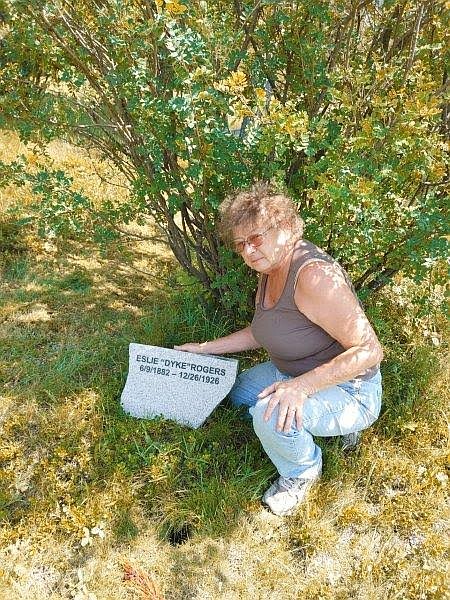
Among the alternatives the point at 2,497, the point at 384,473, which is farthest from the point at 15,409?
the point at 384,473

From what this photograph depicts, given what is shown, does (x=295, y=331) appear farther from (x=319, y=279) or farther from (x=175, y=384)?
(x=175, y=384)

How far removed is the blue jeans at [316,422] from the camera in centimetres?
229

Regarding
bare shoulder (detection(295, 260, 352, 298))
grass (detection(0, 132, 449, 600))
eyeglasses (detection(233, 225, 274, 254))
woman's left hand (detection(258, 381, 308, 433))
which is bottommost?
grass (detection(0, 132, 449, 600))

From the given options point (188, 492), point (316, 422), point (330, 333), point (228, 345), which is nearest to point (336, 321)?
point (330, 333)

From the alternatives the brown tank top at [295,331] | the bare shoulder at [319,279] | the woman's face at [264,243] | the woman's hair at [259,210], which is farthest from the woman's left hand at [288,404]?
the woman's hair at [259,210]

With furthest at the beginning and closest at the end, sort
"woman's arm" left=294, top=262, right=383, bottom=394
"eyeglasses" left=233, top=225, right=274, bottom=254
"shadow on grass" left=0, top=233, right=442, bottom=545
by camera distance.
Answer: "shadow on grass" left=0, top=233, right=442, bottom=545
"eyeglasses" left=233, top=225, right=274, bottom=254
"woman's arm" left=294, top=262, right=383, bottom=394

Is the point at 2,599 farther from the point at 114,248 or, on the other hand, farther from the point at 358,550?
the point at 114,248

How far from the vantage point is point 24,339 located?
327 cm

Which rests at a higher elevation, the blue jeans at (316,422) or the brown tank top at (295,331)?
the brown tank top at (295,331)

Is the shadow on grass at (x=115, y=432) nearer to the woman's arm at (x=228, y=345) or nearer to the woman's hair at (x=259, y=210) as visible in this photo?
the woman's arm at (x=228, y=345)

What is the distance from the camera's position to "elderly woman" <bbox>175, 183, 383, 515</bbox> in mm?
2150

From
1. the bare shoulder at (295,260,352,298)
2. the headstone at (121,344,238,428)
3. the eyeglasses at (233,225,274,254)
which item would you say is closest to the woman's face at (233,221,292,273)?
the eyeglasses at (233,225,274,254)

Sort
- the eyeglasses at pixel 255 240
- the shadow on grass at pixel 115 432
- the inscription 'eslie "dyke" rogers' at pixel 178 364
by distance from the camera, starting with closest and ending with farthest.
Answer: the eyeglasses at pixel 255 240 → the shadow on grass at pixel 115 432 → the inscription 'eslie "dyke" rogers' at pixel 178 364

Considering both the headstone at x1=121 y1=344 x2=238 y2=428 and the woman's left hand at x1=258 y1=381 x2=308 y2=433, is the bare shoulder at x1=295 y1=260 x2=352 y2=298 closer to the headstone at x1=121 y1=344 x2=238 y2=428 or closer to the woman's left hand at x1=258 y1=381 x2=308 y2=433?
the woman's left hand at x1=258 y1=381 x2=308 y2=433
